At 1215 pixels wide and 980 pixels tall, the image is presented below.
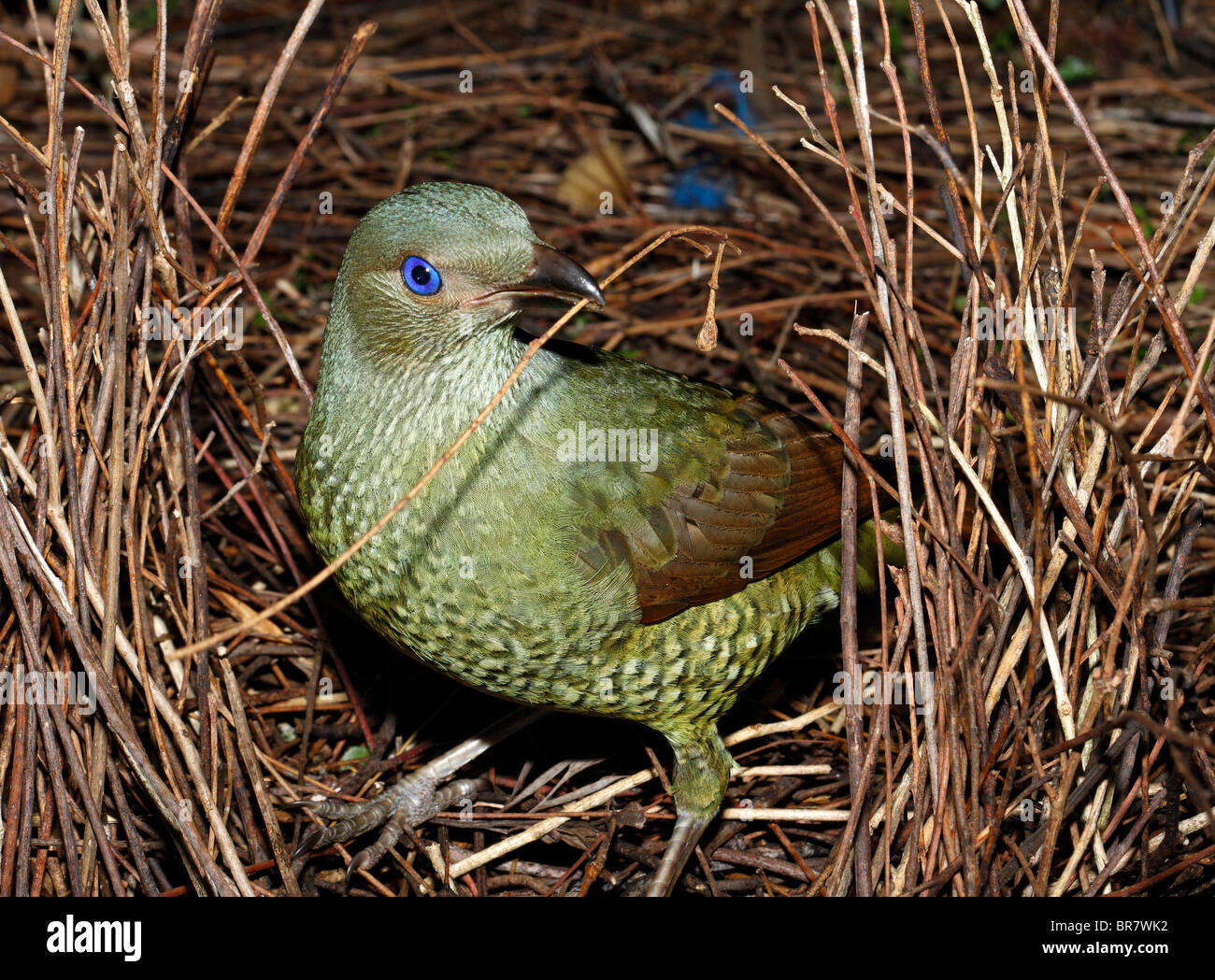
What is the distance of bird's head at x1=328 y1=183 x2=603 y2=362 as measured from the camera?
7.75 feet

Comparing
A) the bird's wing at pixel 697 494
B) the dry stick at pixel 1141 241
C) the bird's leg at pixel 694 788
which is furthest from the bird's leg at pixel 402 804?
the dry stick at pixel 1141 241

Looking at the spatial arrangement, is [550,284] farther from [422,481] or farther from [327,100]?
[327,100]

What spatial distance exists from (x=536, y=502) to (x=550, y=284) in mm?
506

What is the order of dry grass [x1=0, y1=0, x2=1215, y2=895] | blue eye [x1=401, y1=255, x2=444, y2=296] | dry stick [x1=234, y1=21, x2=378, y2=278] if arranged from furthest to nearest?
dry stick [x1=234, y1=21, x2=378, y2=278] → blue eye [x1=401, y1=255, x2=444, y2=296] → dry grass [x1=0, y1=0, x2=1215, y2=895]

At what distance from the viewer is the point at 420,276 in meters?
2.42

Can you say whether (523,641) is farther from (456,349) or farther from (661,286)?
(661,286)

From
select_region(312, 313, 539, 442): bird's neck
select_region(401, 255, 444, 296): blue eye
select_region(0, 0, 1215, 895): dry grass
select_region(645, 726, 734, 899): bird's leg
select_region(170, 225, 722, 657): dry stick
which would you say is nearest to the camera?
select_region(170, 225, 722, 657): dry stick

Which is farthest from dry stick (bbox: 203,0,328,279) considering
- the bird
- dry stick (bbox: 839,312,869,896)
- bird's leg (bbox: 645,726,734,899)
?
bird's leg (bbox: 645,726,734,899)

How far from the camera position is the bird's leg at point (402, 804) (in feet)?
9.54

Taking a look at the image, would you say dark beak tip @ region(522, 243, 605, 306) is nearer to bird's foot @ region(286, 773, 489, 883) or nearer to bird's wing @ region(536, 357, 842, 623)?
bird's wing @ region(536, 357, 842, 623)

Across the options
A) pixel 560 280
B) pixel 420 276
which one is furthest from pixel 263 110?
pixel 560 280

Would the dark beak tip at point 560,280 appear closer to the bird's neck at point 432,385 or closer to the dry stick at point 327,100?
the bird's neck at point 432,385

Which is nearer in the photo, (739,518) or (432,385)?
(432,385)

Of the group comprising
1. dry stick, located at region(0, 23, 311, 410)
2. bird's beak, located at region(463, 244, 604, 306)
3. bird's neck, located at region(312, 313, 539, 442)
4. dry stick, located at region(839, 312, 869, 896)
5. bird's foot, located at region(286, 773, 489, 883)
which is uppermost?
dry stick, located at region(0, 23, 311, 410)
